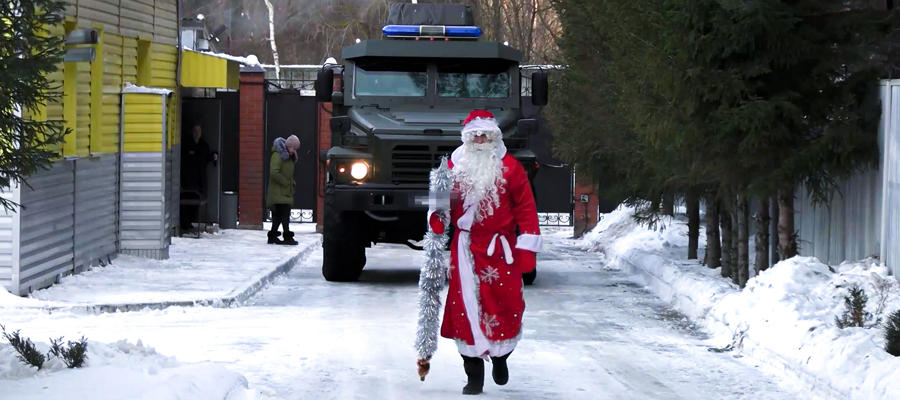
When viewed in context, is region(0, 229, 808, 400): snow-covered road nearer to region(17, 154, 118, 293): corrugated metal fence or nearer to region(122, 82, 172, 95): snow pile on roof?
region(17, 154, 118, 293): corrugated metal fence

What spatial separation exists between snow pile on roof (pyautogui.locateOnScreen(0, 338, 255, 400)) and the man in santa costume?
1.40 meters

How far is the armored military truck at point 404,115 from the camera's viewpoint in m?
14.6

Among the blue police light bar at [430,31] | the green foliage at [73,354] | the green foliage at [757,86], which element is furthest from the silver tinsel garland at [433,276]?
the blue police light bar at [430,31]

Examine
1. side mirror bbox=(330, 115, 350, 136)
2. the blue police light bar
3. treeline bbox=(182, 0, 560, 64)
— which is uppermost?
treeline bbox=(182, 0, 560, 64)

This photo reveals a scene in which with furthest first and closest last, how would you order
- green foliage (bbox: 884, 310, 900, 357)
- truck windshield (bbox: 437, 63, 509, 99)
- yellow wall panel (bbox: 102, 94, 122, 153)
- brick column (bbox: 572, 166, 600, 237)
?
brick column (bbox: 572, 166, 600, 237) < yellow wall panel (bbox: 102, 94, 122, 153) < truck windshield (bbox: 437, 63, 509, 99) < green foliage (bbox: 884, 310, 900, 357)

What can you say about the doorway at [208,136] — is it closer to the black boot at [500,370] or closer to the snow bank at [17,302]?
the snow bank at [17,302]

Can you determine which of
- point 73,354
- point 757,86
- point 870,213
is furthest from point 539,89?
point 73,354

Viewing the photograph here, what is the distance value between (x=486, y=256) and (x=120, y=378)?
2.32m

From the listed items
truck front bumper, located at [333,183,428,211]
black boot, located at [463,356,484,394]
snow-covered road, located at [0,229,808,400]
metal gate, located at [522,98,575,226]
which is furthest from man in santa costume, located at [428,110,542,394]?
metal gate, located at [522,98,575,226]

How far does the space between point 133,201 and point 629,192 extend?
6521 mm

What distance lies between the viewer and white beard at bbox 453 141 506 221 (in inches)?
324

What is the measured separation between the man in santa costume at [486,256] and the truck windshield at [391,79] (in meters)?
7.37

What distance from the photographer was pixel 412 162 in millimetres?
14562

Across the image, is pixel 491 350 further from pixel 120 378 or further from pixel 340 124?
pixel 340 124
